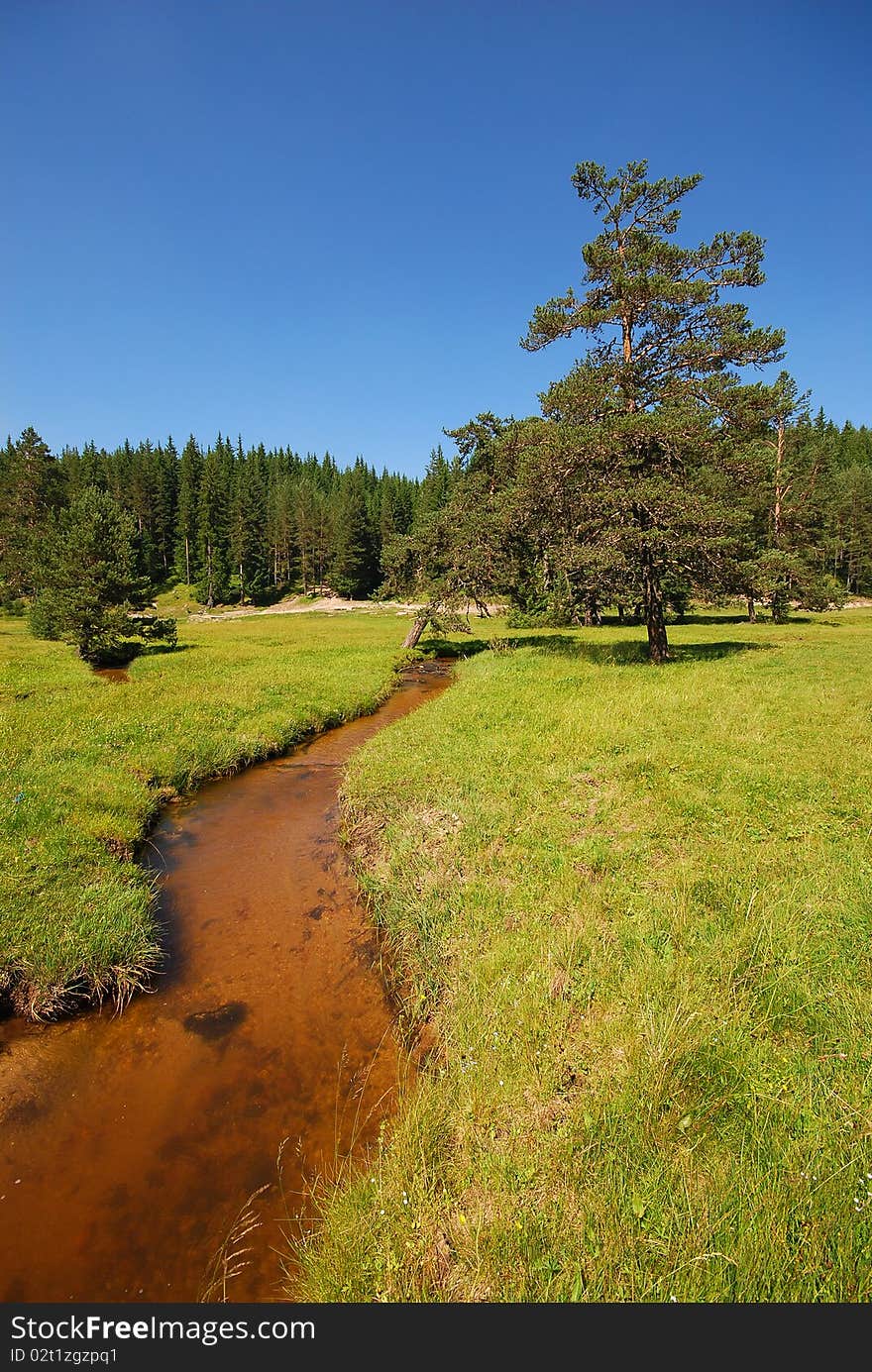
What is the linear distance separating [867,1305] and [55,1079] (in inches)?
276

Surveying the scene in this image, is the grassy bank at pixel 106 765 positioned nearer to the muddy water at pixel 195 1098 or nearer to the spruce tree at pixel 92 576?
the muddy water at pixel 195 1098

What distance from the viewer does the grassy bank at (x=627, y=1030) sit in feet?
11.2

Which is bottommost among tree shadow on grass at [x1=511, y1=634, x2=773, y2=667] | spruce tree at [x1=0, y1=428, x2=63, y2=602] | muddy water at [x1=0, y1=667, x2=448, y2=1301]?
muddy water at [x1=0, y1=667, x2=448, y2=1301]

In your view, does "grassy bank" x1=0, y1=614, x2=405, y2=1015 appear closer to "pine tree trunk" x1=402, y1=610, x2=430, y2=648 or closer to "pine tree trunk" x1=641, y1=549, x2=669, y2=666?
"pine tree trunk" x1=402, y1=610, x2=430, y2=648

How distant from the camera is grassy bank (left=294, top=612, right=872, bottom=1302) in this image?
3428 mm

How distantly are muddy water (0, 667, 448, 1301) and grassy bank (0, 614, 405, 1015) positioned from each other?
2.22 feet

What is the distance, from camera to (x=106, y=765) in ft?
42.9

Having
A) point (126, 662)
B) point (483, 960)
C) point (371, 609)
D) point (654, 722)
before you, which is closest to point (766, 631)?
point (654, 722)

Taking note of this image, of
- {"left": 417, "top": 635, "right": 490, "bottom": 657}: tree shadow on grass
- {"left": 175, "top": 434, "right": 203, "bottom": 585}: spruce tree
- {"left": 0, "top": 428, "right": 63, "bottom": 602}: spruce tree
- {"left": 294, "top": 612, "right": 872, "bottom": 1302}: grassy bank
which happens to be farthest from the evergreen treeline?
{"left": 294, "top": 612, "right": 872, "bottom": 1302}: grassy bank

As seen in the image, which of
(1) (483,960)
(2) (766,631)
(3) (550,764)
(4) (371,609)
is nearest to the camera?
(1) (483,960)

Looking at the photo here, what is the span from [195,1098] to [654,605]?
823 inches

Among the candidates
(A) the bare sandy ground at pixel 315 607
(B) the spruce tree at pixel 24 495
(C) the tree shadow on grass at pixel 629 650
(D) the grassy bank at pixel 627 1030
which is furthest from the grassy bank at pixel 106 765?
(A) the bare sandy ground at pixel 315 607

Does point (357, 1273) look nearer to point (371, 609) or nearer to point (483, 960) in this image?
point (483, 960)

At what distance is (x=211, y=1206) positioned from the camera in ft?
15.0
